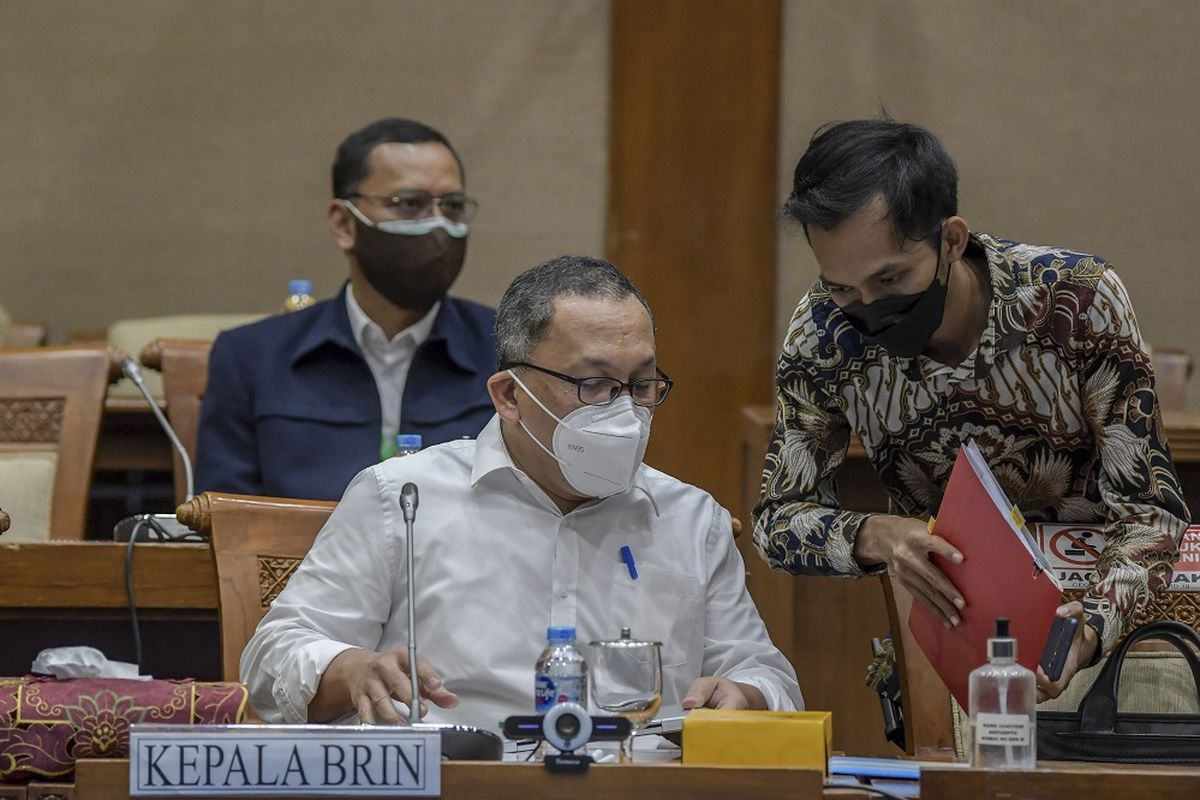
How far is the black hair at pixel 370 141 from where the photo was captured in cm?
360

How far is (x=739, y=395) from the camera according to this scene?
4.90m

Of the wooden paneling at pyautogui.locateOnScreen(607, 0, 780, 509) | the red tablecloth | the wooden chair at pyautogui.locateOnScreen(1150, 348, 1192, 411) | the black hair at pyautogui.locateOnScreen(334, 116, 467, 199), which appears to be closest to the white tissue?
the red tablecloth

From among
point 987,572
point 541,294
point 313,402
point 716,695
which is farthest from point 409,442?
point 987,572

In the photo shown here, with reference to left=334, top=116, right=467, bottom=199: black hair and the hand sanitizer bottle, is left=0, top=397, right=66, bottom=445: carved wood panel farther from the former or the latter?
the hand sanitizer bottle

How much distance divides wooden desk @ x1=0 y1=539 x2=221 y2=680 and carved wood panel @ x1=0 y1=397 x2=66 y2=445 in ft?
2.30

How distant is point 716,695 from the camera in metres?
1.97

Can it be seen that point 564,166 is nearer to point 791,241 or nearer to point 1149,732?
point 791,241

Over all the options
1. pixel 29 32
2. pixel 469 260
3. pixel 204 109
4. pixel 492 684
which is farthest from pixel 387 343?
pixel 29 32

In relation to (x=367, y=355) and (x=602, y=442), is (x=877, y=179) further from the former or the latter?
(x=367, y=355)

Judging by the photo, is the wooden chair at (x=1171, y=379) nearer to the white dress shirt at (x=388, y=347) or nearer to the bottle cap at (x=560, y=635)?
the white dress shirt at (x=388, y=347)

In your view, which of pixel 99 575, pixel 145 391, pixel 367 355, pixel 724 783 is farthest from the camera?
pixel 367 355

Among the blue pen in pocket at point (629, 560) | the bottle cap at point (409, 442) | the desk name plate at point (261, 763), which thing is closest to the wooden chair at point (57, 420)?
the bottle cap at point (409, 442)

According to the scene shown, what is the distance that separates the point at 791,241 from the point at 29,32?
8.34 ft

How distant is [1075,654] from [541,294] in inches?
33.4
